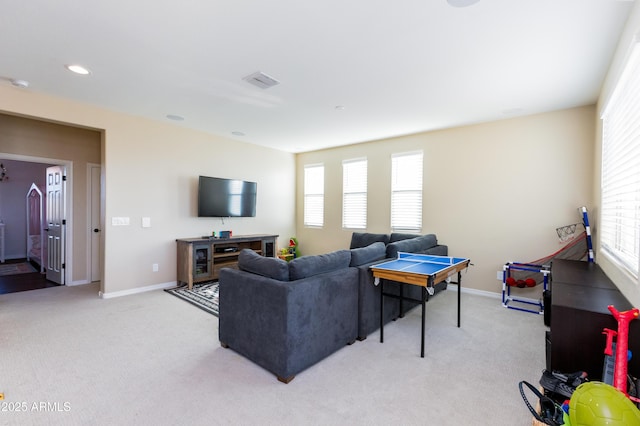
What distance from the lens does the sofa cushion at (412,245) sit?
12.0 feet

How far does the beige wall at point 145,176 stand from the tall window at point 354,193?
2116 millimetres

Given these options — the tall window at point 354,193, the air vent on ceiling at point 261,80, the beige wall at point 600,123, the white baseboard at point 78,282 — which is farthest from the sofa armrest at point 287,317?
the white baseboard at point 78,282

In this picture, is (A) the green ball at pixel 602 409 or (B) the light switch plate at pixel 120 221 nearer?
(A) the green ball at pixel 602 409

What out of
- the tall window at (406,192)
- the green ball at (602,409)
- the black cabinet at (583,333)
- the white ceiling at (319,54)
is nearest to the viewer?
the green ball at (602,409)

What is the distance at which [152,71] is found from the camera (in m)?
2.99

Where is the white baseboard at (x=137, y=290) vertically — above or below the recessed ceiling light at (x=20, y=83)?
below

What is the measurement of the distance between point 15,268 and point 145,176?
171 inches

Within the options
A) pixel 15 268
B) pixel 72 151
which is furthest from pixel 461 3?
pixel 15 268

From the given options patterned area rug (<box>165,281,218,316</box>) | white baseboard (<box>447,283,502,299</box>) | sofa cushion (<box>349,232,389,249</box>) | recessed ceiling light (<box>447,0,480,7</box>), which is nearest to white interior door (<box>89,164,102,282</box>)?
patterned area rug (<box>165,281,218,316</box>)

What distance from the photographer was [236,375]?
2324 millimetres

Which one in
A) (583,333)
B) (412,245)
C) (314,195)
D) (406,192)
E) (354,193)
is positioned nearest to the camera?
(583,333)

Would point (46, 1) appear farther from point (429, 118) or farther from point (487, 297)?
point (487, 297)

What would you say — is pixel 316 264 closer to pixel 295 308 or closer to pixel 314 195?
pixel 295 308

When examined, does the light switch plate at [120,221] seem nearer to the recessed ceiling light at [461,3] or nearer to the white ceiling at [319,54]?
the white ceiling at [319,54]
